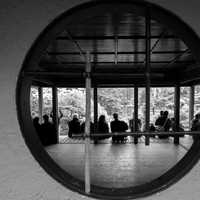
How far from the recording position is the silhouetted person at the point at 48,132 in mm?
8516

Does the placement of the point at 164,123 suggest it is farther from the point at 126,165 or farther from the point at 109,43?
the point at 109,43

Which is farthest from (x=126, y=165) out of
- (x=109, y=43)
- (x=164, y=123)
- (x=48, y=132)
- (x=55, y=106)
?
(x=55, y=106)

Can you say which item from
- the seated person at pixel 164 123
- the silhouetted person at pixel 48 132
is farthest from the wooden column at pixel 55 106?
the seated person at pixel 164 123

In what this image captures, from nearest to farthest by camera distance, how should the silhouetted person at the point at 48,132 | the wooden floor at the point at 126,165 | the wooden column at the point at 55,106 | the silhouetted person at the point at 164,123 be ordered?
the wooden floor at the point at 126,165, the silhouetted person at the point at 48,132, the silhouetted person at the point at 164,123, the wooden column at the point at 55,106

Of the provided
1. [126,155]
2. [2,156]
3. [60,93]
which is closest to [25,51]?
[2,156]

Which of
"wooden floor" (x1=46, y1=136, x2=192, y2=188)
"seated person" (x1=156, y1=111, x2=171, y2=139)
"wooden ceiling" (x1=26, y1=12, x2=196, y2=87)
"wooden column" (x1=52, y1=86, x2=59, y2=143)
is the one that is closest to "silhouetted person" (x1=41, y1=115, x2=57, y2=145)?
"wooden column" (x1=52, y1=86, x2=59, y2=143)

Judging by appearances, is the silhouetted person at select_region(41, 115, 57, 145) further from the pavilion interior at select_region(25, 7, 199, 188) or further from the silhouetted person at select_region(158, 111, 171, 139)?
the silhouetted person at select_region(158, 111, 171, 139)

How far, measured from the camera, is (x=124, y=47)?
4711 mm

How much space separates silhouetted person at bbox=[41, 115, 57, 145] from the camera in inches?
335

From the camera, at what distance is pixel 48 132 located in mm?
8906

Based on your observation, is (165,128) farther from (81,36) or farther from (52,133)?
(81,36)

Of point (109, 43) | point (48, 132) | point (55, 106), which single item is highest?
point (109, 43)

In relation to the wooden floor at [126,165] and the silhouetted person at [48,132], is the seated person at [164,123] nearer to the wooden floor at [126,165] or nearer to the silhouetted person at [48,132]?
the wooden floor at [126,165]

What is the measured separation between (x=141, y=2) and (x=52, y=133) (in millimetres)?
7935
